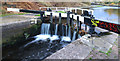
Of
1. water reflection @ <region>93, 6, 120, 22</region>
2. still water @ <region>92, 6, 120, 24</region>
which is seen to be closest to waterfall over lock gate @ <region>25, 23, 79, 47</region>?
still water @ <region>92, 6, 120, 24</region>

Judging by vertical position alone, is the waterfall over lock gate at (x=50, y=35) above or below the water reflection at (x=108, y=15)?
below

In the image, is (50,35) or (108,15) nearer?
(50,35)

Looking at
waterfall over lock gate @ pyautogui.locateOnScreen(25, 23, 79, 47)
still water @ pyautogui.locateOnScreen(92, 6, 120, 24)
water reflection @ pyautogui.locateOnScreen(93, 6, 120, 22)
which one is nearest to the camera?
waterfall over lock gate @ pyautogui.locateOnScreen(25, 23, 79, 47)

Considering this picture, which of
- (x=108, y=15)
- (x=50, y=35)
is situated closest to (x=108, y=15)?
(x=108, y=15)

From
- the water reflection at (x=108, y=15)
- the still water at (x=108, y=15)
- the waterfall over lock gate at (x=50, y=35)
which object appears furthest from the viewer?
the water reflection at (x=108, y=15)

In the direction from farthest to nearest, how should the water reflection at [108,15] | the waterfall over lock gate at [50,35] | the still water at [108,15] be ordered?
1. the water reflection at [108,15]
2. the still water at [108,15]
3. the waterfall over lock gate at [50,35]

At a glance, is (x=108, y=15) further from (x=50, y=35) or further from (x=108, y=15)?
(x=50, y=35)

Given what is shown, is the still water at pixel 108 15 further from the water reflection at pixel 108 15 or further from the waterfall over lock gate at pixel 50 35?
the waterfall over lock gate at pixel 50 35

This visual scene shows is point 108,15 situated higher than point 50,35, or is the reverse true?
point 108,15

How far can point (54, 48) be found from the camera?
9.17 m

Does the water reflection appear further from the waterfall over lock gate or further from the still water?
the waterfall over lock gate

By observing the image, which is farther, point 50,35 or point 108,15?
point 108,15

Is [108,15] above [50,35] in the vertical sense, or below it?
above

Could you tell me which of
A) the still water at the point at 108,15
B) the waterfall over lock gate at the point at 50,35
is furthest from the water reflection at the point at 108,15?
the waterfall over lock gate at the point at 50,35
